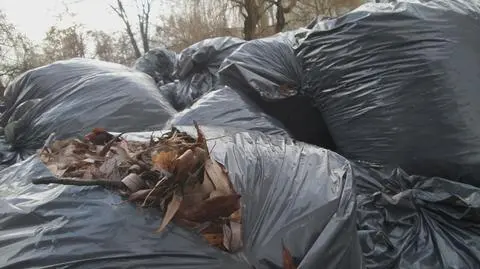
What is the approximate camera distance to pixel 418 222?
1.26 m

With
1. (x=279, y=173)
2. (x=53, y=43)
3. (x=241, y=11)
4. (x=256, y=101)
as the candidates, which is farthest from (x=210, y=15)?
(x=279, y=173)

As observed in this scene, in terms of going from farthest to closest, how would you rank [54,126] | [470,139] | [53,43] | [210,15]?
[53,43] → [210,15] → [54,126] → [470,139]

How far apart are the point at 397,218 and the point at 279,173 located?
499 mm

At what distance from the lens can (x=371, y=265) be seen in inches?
44.6

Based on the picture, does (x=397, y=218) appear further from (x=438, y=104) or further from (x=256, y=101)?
(x=256, y=101)

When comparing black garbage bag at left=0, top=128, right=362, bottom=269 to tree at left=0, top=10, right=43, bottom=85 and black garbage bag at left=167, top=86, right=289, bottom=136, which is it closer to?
black garbage bag at left=167, top=86, right=289, bottom=136

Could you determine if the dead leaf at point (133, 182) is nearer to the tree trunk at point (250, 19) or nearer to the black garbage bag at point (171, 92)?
the black garbage bag at point (171, 92)

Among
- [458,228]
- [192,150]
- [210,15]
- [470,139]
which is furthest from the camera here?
[210,15]

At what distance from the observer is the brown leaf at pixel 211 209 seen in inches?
30.2

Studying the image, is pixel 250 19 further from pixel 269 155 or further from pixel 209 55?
pixel 269 155

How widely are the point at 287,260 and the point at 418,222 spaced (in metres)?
0.63

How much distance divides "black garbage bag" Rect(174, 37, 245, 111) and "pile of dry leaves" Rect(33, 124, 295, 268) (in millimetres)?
1354

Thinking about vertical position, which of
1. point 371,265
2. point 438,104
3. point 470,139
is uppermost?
point 438,104

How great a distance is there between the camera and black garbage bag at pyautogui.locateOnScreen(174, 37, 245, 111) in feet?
7.47
